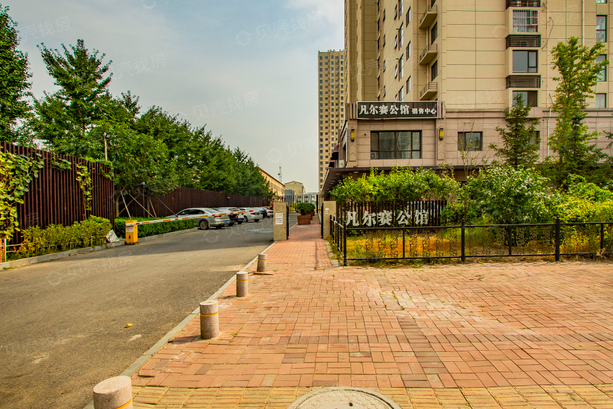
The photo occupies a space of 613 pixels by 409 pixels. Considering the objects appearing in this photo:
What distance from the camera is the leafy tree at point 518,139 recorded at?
2194 cm

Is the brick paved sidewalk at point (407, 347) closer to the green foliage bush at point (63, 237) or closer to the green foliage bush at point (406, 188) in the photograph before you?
the green foliage bush at point (406, 188)

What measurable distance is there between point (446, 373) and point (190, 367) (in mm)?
2613

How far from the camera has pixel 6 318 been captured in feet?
16.7

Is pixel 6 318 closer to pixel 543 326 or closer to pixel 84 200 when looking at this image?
pixel 543 326

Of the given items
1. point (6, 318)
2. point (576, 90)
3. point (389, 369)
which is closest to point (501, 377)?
point (389, 369)

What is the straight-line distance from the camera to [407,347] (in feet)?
12.4

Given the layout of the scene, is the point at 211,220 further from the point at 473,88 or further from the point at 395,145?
the point at 473,88

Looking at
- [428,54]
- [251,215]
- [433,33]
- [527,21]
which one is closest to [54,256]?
[251,215]

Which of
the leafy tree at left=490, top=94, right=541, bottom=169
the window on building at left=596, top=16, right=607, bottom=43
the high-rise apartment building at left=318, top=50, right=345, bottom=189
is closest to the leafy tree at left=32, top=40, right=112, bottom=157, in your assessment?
the leafy tree at left=490, top=94, right=541, bottom=169

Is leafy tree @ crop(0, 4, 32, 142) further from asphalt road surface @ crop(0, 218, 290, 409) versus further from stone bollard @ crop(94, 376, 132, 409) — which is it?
stone bollard @ crop(94, 376, 132, 409)

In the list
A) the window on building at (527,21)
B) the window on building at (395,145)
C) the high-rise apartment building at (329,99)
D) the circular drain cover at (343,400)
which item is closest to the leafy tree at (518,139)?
the window on building at (395,145)

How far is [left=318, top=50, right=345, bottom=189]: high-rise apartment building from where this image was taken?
131 meters

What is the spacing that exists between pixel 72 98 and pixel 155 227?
14.5 meters

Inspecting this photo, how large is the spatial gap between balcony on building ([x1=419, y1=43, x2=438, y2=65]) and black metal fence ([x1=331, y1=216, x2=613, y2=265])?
20665 millimetres
